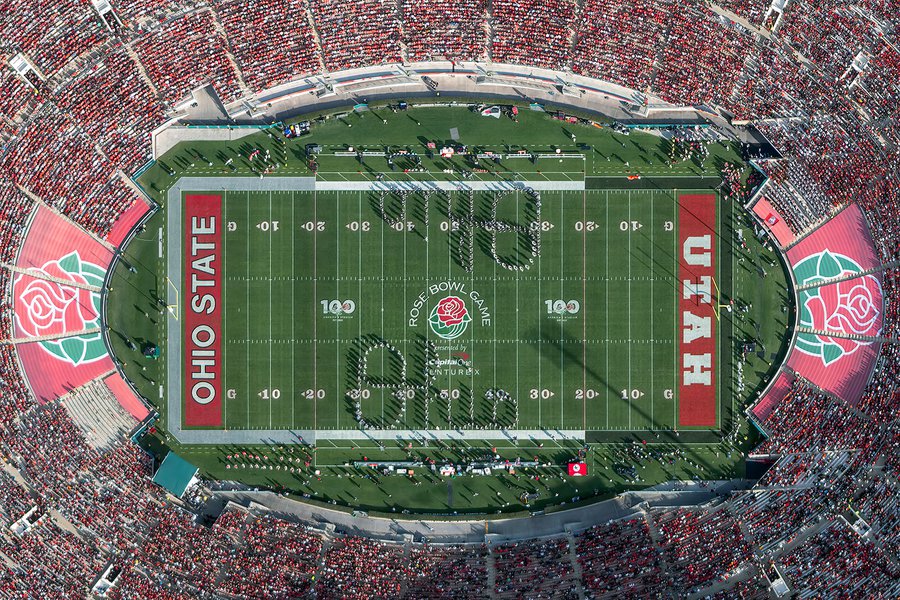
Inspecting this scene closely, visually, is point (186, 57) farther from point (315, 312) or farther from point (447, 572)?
point (447, 572)

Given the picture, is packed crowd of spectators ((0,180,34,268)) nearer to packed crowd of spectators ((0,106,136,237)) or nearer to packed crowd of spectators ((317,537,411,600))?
packed crowd of spectators ((0,106,136,237))

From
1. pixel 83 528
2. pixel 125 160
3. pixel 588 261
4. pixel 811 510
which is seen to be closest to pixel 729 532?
pixel 811 510

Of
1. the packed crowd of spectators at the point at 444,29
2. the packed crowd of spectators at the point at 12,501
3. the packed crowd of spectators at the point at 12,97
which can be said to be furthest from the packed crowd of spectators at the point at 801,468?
the packed crowd of spectators at the point at 12,97

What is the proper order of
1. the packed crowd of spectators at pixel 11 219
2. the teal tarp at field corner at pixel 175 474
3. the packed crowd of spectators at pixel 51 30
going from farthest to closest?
the teal tarp at field corner at pixel 175 474
the packed crowd of spectators at pixel 11 219
the packed crowd of spectators at pixel 51 30

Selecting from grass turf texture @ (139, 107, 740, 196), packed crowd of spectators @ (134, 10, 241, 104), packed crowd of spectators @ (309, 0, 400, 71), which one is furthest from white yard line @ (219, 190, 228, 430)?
packed crowd of spectators @ (309, 0, 400, 71)

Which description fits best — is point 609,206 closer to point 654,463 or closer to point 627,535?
point 654,463

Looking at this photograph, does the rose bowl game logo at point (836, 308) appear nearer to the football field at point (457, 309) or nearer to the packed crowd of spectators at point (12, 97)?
the football field at point (457, 309)
